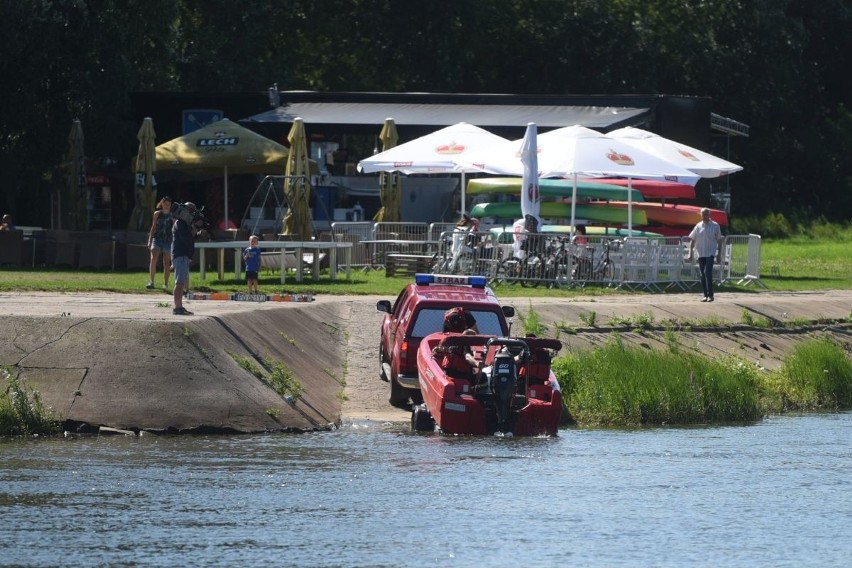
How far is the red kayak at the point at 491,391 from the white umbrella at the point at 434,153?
13.3 metres

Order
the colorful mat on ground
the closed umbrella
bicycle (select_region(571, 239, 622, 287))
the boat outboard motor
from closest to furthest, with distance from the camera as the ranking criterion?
the boat outboard motor, the colorful mat on ground, the closed umbrella, bicycle (select_region(571, 239, 622, 287))

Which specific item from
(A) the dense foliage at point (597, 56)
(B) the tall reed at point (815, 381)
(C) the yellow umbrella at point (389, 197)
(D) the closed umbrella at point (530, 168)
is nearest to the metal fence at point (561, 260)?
(D) the closed umbrella at point (530, 168)

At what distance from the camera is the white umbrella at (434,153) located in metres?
32.8

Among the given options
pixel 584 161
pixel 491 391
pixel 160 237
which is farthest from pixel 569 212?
pixel 491 391

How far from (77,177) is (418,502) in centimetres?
2239

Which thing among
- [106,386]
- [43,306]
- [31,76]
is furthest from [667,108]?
→ [106,386]

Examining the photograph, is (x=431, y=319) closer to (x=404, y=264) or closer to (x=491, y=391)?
(x=491, y=391)

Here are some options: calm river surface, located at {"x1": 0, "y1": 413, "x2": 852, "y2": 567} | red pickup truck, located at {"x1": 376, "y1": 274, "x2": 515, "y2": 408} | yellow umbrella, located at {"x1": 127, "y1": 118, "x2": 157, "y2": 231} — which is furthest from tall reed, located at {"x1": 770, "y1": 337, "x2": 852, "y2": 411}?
yellow umbrella, located at {"x1": 127, "y1": 118, "x2": 157, "y2": 231}

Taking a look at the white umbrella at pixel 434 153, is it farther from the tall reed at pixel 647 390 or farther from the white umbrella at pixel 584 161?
the tall reed at pixel 647 390

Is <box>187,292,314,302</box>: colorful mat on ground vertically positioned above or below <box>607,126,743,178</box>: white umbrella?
below

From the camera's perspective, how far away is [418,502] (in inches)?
606

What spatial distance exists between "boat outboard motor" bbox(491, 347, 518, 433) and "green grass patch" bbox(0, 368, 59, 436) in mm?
5038

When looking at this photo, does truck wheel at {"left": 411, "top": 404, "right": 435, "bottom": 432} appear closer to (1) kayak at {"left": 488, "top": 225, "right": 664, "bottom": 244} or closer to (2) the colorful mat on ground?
(2) the colorful mat on ground

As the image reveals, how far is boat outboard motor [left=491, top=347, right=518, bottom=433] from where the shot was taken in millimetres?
18344
